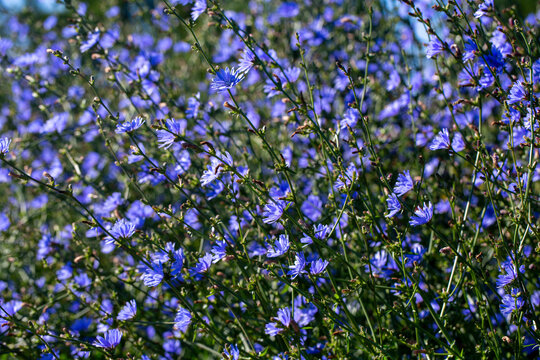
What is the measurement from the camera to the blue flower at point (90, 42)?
2697 millimetres

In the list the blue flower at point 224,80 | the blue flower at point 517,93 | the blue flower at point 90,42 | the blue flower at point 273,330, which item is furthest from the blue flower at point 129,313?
the blue flower at point 517,93

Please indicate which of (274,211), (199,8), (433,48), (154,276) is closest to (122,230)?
(154,276)

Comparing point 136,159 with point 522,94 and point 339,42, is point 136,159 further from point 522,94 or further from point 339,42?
point 339,42

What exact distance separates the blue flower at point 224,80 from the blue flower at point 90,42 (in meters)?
1.18

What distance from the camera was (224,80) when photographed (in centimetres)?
185

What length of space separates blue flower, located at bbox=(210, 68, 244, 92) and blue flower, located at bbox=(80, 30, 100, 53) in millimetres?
1175

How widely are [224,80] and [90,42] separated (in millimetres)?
1262

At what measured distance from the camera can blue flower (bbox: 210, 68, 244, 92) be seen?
1820 millimetres

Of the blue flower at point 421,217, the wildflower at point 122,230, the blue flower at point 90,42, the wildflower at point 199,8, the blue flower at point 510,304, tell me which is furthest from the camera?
the blue flower at point 90,42

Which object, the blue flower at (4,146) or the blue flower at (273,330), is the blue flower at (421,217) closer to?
the blue flower at (273,330)

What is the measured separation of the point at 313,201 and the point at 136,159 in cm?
90

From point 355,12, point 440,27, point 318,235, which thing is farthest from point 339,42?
point 318,235

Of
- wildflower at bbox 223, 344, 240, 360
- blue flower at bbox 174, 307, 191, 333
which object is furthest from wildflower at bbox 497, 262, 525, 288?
blue flower at bbox 174, 307, 191, 333

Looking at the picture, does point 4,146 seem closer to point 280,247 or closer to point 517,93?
point 280,247
